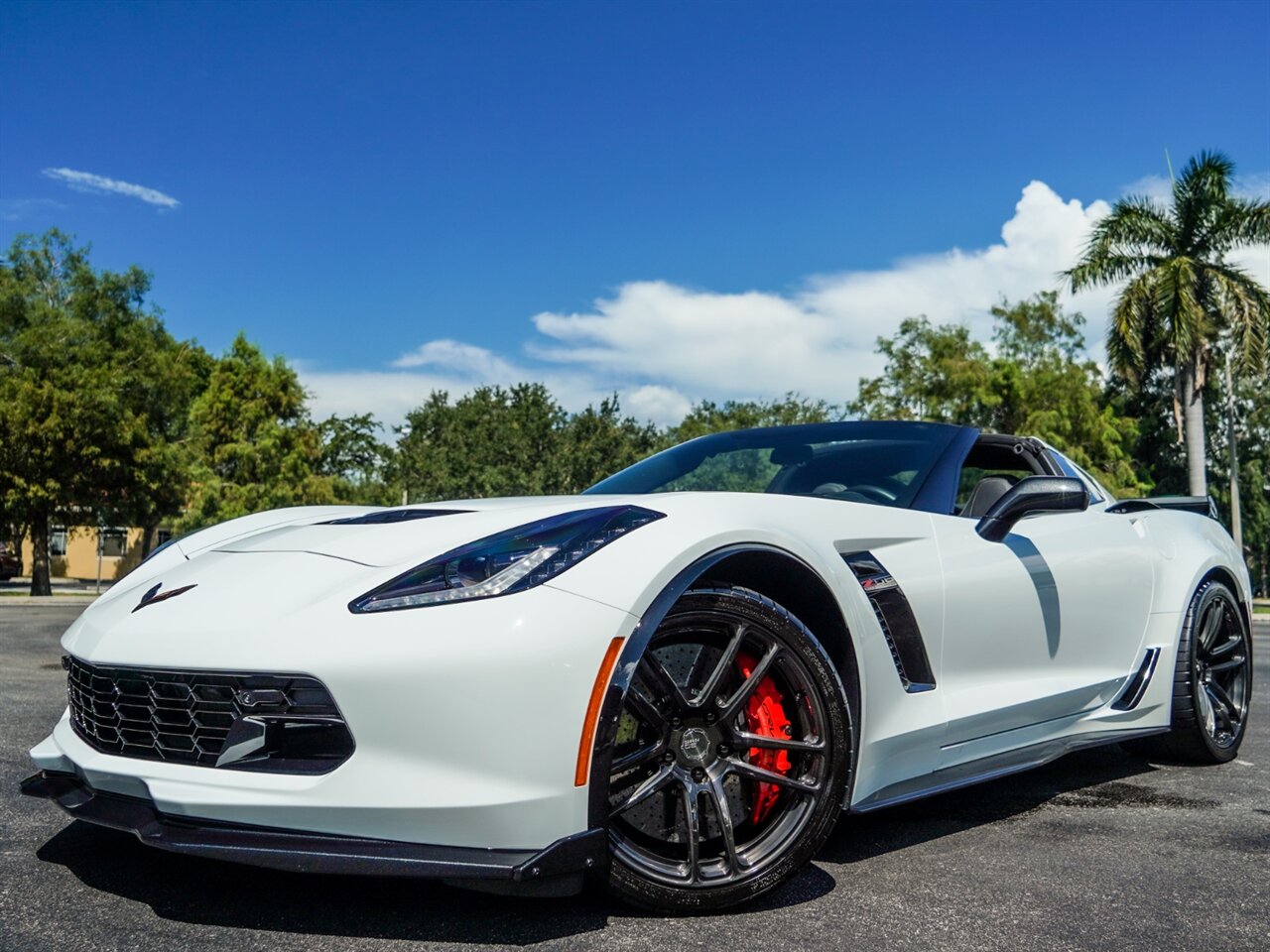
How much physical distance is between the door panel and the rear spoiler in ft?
0.73

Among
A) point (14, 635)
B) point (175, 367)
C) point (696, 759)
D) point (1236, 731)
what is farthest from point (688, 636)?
→ point (175, 367)

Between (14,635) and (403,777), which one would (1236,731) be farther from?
(14,635)

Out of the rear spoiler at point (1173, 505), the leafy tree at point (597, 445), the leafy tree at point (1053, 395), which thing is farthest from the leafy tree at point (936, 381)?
the rear spoiler at point (1173, 505)

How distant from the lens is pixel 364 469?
137ft

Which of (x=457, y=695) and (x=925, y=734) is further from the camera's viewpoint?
(x=925, y=734)

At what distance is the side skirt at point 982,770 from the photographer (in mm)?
2959

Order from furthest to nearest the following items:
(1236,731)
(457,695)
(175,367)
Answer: (175,367)
(1236,731)
(457,695)

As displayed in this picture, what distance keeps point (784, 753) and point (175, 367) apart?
32.8 meters

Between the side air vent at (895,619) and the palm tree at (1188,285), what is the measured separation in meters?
24.2

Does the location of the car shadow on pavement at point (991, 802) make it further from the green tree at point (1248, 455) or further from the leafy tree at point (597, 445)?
the green tree at point (1248, 455)

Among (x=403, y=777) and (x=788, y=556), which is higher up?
(x=788, y=556)

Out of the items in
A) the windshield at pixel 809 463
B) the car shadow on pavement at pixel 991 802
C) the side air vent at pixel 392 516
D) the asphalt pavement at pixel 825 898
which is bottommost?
the car shadow on pavement at pixel 991 802

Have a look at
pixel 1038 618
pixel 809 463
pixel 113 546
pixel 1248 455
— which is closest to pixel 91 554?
pixel 113 546

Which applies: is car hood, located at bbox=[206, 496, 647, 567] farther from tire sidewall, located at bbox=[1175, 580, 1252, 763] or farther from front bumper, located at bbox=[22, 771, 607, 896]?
tire sidewall, located at bbox=[1175, 580, 1252, 763]
